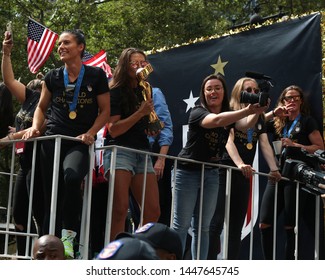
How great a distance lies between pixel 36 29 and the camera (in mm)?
10430

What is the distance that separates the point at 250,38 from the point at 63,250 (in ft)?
15.7

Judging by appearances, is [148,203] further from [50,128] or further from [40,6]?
[40,6]

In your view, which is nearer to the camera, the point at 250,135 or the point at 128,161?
the point at 128,161

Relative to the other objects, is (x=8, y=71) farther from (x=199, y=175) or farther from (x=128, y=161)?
(x=199, y=175)

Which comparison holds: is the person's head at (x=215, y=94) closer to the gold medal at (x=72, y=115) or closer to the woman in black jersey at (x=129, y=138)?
the woman in black jersey at (x=129, y=138)

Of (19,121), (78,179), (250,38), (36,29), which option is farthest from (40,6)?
(78,179)

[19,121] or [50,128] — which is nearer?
[50,128]

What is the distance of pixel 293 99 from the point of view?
8031mm

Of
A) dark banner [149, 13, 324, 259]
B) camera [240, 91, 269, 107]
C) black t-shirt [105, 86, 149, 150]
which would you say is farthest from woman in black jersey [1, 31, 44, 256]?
dark banner [149, 13, 324, 259]

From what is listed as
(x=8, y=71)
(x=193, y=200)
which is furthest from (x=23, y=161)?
(x=193, y=200)

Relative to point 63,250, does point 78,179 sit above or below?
A: above

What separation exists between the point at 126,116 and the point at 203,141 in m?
0.77

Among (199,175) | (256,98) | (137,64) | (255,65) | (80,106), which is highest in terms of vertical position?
(255,65)

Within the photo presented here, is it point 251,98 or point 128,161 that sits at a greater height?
point 251,98
